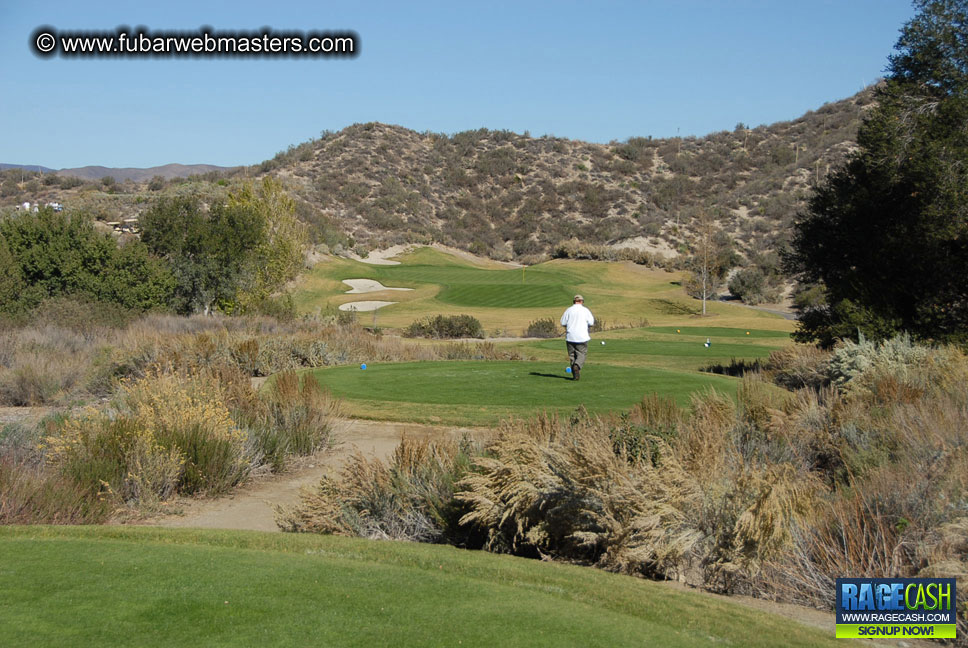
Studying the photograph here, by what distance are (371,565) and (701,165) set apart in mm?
96943

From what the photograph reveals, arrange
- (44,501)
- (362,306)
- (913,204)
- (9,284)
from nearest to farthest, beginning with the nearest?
(44,501), (913,204), (9,284), (362,306)

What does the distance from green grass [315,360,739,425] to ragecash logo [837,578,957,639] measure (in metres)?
6.89

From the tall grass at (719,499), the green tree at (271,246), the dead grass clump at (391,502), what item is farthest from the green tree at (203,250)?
the tall grass at (719,499)

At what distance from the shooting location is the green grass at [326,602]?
180 inches

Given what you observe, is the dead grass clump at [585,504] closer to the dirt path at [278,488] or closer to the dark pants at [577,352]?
the dirt path at [278,488]

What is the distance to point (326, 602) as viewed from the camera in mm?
5152

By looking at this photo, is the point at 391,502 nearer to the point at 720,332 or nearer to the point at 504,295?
the point at 720,332

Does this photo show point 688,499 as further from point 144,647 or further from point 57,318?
point 57,318

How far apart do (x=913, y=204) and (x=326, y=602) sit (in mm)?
19773

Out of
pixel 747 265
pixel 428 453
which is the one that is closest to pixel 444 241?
pixel 747 265

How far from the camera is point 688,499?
23.9 feet

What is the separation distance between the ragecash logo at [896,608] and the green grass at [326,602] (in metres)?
0.43

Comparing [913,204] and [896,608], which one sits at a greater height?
[913,204]

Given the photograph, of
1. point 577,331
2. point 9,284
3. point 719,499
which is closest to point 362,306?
point 9,284
